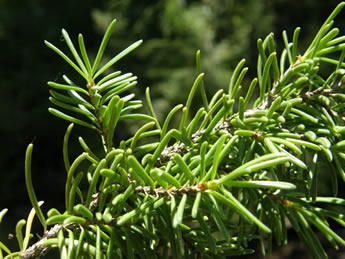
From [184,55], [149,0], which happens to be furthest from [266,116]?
[149,0]

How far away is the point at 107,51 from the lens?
1625mm

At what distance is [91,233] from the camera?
0.24 metres

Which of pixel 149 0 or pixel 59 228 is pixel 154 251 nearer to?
pixel 59 228

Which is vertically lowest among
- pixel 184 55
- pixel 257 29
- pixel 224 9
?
pixel 184 55

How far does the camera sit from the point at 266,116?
25cm

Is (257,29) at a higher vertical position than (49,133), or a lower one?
higher

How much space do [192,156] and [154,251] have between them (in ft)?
0.21

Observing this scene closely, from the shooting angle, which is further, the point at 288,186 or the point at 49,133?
the point at 49,133

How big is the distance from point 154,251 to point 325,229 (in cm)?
10

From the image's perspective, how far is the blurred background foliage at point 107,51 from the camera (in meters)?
1.59

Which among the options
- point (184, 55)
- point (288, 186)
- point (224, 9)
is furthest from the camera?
point (224, 9)

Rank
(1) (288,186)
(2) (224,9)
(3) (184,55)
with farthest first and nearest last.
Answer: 1. (2) (224,9)
2. (3) (184,55)
3. (1) (288,186)

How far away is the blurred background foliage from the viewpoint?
1587 mm

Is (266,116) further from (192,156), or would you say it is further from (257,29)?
(257,29)
